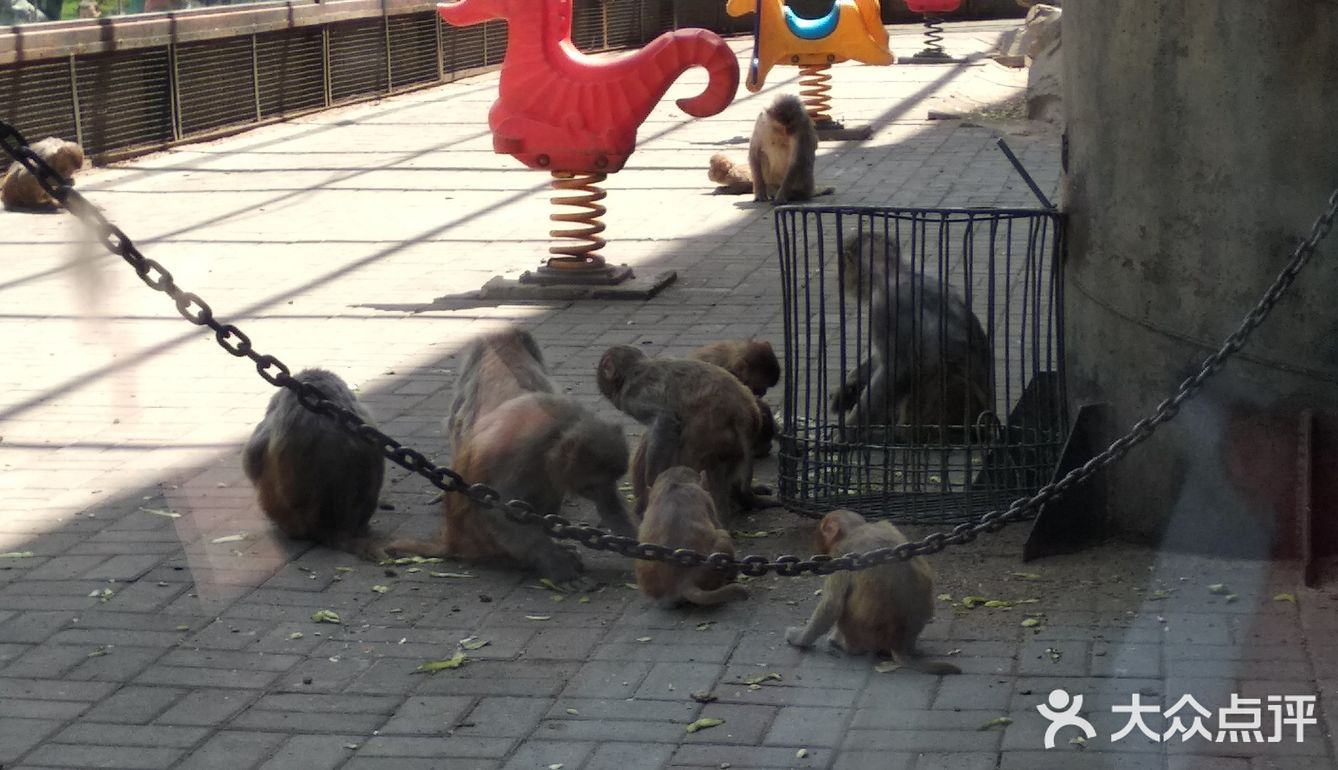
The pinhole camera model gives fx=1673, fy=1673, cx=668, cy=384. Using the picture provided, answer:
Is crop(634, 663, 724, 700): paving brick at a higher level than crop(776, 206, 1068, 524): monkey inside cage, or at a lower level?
lower

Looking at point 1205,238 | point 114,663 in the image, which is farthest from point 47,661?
point 1205,238

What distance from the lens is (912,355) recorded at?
707 centimetres

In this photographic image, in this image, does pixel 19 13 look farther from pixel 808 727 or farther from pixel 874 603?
pixel 808 727

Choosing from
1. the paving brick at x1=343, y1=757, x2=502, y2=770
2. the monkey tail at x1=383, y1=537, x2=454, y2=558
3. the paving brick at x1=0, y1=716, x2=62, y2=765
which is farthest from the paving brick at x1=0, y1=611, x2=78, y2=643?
the paving brick at x1=343, y1=757, x2=502, y2=770

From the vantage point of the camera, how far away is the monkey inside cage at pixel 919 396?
6703 mm

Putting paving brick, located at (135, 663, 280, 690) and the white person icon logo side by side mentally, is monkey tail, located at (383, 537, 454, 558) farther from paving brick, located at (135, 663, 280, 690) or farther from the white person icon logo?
the white person icon logo

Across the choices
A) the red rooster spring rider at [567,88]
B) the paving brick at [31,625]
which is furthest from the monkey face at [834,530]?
the red rooster spring rider at [567,88]

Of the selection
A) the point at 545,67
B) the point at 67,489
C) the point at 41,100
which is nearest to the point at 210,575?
the point at 67,489

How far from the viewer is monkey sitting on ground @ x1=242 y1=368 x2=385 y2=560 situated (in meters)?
6.50

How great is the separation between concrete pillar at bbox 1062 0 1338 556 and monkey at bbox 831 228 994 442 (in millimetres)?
795

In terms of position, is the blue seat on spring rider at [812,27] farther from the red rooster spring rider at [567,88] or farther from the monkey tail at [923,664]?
the monkey tail at [923,664]

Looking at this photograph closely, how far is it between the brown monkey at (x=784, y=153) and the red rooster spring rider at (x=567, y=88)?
364 cm

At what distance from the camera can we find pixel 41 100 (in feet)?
52.9

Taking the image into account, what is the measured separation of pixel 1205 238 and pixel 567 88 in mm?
5873
